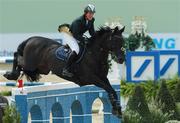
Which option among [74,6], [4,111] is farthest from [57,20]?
[4,111]

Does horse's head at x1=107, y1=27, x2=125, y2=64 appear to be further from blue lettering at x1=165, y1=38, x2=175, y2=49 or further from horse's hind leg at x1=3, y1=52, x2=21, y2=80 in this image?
blue lettering at x1=165, y1=38, x2=175, y2=49

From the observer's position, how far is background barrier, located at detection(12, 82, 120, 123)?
1254 centimetres

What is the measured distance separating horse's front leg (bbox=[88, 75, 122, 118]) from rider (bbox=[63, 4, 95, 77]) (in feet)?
1.30

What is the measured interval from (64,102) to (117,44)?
2.89 metres

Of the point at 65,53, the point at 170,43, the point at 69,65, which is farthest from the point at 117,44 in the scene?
the point at 170,43

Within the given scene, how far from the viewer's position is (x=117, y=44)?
10.3 m

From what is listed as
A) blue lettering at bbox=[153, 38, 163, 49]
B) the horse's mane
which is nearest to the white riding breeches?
the horse's mane

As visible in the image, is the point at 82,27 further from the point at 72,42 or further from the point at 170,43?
the point at 170,43

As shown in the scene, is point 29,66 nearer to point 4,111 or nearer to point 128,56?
point 4,111

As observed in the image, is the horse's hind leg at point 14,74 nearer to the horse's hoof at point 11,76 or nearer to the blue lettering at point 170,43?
the horse's hoof at point 11,76

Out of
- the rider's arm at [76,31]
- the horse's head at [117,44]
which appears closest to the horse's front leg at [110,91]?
the horse's head at [117,44]

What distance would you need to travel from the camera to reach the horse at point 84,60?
10.3 meters

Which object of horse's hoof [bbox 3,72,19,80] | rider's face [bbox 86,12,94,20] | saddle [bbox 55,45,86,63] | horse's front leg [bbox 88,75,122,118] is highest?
rider's face [bbox 86,12,94,20]

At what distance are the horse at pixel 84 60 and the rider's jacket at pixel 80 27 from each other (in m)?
0.21
